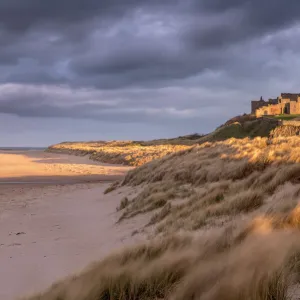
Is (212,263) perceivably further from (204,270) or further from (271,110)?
(271,110)

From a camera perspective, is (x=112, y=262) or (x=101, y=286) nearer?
(x=101, y=286)

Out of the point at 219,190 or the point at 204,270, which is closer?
the point at 204,270

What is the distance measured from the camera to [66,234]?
858 cm

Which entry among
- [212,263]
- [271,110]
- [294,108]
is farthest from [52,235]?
[294,108]

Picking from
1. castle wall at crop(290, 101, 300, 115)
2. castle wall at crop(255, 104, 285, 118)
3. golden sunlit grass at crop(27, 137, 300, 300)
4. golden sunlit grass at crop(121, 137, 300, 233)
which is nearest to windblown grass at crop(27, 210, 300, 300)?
golden sunlit grass at crop(27, 137, 300, 300)

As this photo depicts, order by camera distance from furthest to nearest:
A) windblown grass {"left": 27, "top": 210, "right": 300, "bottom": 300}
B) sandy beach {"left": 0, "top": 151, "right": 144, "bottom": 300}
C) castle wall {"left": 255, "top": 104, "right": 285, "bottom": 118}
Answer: castle wall {"left": 255, "top": 104, "right": 285, "bottom": 118}, sandy beach {"left": 0, "top": 151, "right": 144, "bottom": 300}, windblown grass {"left": 27, "top": 210, "right": 300, "bottom": 300}

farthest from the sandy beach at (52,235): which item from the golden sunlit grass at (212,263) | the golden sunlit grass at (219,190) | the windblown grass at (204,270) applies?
the windblown grass at (204,270)

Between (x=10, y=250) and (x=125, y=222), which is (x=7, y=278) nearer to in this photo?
(x=10, y=250)

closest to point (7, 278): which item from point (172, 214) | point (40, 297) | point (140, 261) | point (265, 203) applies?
point (40, 297)

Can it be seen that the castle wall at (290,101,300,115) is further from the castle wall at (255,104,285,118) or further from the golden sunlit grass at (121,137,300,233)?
the golden sunlit grass at (121,137,300,233)

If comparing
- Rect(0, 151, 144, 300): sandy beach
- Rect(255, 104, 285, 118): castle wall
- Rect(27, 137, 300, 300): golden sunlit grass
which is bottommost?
Rect(0, 151, 144, 300): sandy beach

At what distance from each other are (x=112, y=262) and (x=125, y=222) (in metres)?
4.96

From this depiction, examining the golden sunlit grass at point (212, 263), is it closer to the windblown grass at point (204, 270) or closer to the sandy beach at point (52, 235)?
the windblown grass at point (204, 270)

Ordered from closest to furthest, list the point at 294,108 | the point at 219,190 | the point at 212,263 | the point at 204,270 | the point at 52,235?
the point at 204,270 → the point at 212,263 → the point at 52,235 → the point at 219,190 → the point at 294,108
